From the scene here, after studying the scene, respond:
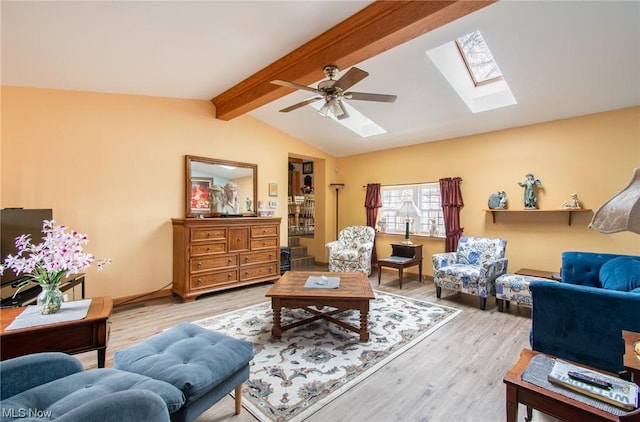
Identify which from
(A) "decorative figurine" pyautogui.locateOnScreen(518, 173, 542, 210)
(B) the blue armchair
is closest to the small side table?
(A) "decorative figurine" pyautogui.locateOnScreen(518, 173, 542, 210)

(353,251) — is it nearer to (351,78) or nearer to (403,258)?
(403,258)

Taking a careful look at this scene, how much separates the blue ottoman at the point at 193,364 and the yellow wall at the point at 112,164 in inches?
102

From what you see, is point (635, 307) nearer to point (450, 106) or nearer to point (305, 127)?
point (450, 106)

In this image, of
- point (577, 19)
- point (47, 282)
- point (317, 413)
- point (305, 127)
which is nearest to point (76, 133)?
point (47, 282)

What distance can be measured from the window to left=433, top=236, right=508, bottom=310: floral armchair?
839mm

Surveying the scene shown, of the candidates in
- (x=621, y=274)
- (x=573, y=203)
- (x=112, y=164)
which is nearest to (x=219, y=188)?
(x=112, y=164)

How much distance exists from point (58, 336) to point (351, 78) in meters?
2.74

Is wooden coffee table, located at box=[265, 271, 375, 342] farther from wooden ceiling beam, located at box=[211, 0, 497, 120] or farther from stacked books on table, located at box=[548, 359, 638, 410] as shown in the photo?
wooden ceiling beam, located at box=[211, 0, 497, 120]

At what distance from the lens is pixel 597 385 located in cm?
128

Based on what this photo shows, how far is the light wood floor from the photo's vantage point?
1.84 metres

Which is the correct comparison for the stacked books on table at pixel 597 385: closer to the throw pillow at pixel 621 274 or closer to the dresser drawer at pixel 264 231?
the throw pillow at pixel 621 274

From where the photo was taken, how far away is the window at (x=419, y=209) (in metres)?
5.32

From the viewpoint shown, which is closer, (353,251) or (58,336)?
(58,336)

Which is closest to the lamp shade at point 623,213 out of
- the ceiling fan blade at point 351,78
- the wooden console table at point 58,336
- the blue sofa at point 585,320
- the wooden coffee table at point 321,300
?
the blue sofa at point 585,320
